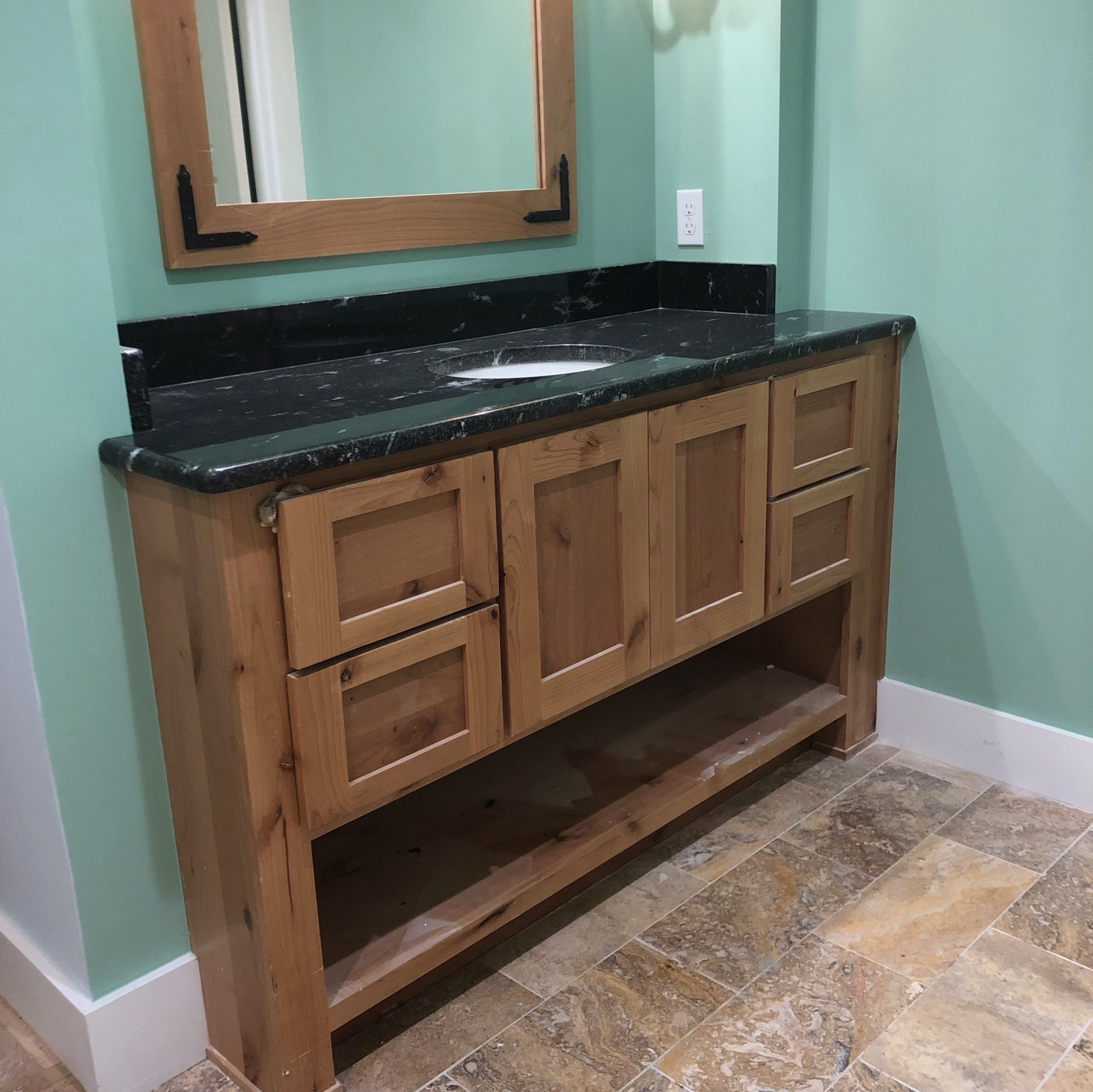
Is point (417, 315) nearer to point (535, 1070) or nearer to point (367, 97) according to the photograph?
point (367, 97)

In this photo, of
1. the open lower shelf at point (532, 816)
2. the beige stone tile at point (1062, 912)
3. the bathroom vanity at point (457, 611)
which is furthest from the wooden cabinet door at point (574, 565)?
the beige stone tile at point (1062, 912)

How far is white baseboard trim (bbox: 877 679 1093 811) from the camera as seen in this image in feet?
6.63

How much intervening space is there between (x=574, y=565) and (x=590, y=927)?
60cm

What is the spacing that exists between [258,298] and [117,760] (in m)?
0.77

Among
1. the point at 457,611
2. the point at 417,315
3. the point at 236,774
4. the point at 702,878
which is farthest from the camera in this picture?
the point at 417,315

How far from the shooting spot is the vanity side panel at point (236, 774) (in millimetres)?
1201

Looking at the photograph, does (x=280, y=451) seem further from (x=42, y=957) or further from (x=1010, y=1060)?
(x=1010, y=1060)

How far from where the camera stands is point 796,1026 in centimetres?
151

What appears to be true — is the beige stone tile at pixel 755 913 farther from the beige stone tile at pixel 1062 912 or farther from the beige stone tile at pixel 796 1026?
the beige stone tile at pixel 1062 912

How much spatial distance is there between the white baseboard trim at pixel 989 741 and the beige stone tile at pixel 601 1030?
2.76ft

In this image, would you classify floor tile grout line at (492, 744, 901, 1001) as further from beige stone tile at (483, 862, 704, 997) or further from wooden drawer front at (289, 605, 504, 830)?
wooden drawer front at (289, 605, 504, 830)

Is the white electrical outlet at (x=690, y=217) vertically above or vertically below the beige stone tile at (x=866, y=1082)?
above

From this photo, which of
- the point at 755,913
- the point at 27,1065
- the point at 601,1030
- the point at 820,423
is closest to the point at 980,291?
the point at 820,423

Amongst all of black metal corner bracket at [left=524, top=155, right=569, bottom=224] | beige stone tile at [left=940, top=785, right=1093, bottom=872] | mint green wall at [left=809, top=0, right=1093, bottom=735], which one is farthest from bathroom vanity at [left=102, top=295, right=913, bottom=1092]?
beige stone tile at [left=940, top=785, right=1093, bottom=872]
